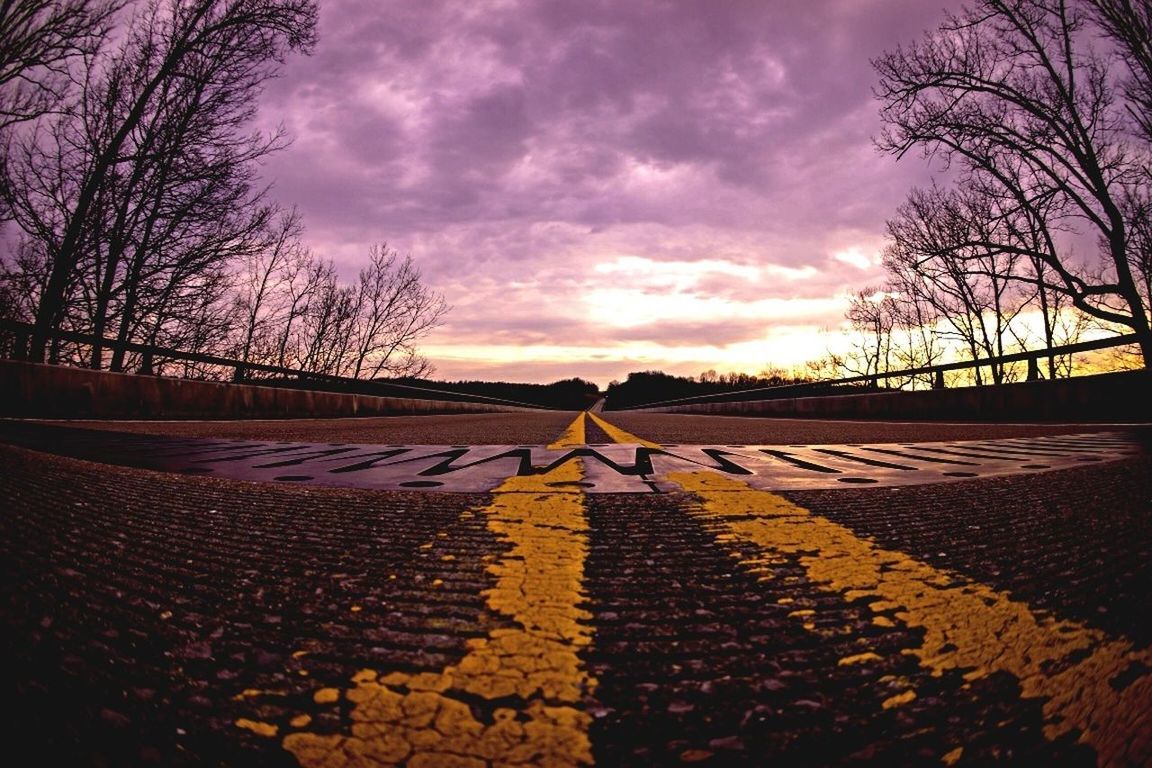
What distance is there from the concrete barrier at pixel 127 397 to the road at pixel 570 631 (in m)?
5.86

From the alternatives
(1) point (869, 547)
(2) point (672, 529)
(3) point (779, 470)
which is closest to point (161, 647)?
(2) point (672, 529)

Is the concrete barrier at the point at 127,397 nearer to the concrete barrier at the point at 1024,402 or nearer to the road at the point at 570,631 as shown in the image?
the road at the point at 570,631

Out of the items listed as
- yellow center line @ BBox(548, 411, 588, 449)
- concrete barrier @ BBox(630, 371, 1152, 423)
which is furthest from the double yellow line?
concrete barrier @ BBox(630, 371, 1152, 423)

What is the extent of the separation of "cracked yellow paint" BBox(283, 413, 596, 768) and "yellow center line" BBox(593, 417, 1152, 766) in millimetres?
441

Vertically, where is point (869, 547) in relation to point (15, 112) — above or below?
below

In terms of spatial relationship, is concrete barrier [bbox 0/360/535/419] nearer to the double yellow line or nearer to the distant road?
the distant road

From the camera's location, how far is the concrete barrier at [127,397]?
19.2 ft

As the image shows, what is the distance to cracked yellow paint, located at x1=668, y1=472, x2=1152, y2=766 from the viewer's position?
0.69 meters

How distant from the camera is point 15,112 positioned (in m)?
13.2

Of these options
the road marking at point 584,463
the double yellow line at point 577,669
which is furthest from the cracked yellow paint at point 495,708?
the road marking at point 584,463

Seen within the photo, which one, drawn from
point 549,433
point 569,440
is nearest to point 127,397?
point 549,433

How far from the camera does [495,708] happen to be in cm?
67

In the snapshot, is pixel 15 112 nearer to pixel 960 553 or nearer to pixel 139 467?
pixel 139 467

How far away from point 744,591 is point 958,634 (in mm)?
350
